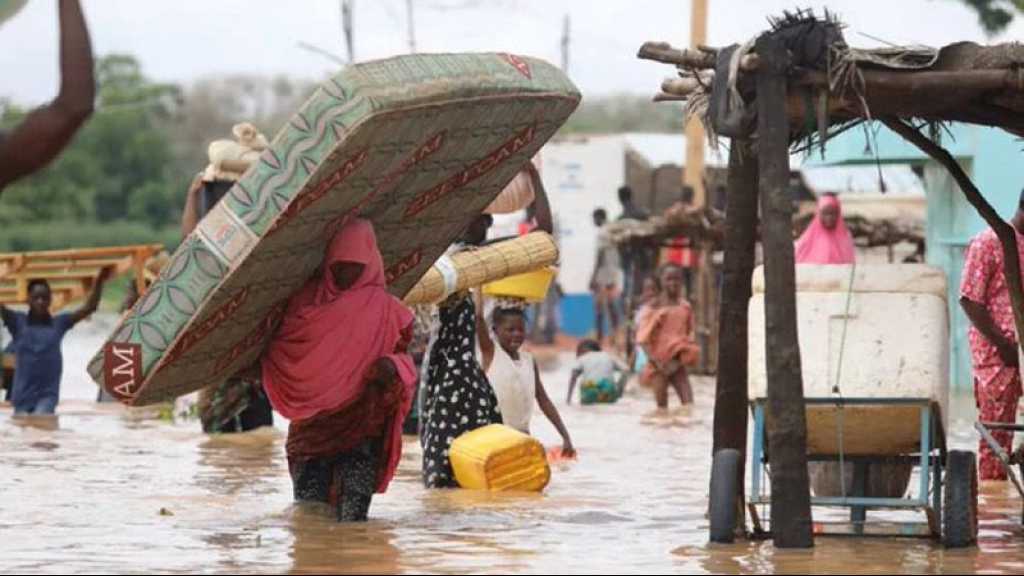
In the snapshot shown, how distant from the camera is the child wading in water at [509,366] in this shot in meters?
15.4

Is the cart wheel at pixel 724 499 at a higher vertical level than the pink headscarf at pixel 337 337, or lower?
lower

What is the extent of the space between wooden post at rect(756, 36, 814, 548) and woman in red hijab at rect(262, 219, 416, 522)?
86.1 inches

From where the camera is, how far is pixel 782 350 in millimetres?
10086

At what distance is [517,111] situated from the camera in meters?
11.7

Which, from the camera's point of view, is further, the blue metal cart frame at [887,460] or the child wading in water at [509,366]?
the child wading in water at [509,366]

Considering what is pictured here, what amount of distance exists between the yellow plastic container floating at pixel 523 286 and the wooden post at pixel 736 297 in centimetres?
411

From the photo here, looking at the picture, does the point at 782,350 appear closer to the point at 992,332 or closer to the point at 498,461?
the point at 498,461

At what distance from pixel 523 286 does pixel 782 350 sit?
5.50 meters

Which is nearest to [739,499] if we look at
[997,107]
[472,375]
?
[997,107]

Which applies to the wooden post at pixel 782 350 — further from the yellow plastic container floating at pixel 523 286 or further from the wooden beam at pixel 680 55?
the yellow plastic container floating at pixel 523 286

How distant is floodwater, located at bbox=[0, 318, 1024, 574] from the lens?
1002 cm

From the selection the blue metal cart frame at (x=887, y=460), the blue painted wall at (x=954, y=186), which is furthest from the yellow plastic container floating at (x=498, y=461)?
the blue painted wall at (x=954, y=186)

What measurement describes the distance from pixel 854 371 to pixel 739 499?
764mm

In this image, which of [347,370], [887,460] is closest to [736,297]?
[887,460]
